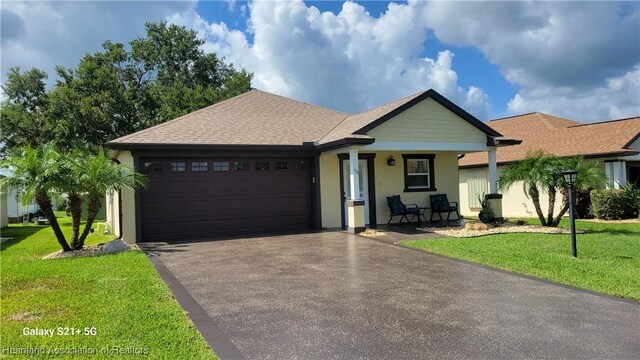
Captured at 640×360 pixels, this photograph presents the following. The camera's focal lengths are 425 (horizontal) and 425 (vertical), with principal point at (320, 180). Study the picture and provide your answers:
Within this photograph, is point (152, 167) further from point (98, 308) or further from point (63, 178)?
point (98, 308)

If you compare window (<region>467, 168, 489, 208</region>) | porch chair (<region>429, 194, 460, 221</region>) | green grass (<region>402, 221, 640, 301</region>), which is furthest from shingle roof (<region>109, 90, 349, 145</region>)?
window (<region>467, 168, 489, 208</region>)

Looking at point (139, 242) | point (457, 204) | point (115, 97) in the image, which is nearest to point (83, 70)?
point (115, 97)

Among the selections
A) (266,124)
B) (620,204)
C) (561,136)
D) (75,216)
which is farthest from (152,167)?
(561,136)

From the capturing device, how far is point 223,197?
13828mm

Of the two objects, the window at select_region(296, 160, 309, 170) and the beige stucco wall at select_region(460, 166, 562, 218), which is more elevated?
the window at select_region(296, 160, 309, 170)

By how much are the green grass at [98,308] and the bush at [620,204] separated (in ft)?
53.5

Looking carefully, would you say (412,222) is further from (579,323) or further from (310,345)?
(310,345)

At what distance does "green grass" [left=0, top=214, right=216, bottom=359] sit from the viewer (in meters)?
4.38

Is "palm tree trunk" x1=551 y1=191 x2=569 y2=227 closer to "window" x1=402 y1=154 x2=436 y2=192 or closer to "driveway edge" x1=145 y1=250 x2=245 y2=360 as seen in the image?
"window" x1=402 y1=154 x2=436 y2=192

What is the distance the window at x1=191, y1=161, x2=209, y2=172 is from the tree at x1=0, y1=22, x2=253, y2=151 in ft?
55.0

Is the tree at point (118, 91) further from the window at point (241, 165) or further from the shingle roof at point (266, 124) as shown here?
the window at point (241, 165)

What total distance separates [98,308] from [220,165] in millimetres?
8500

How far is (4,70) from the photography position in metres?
31.5

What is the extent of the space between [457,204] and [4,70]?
3359 centimetres
